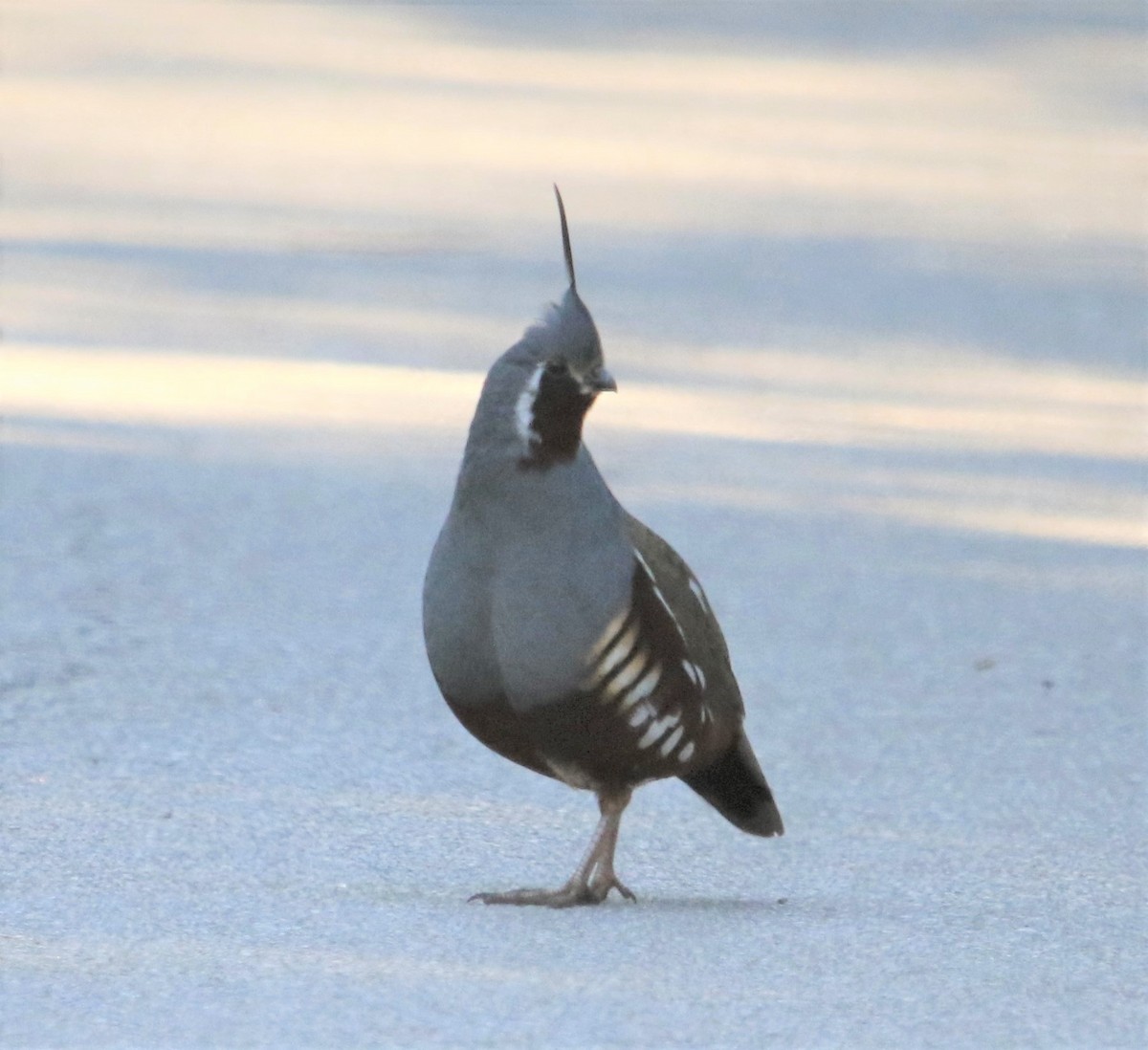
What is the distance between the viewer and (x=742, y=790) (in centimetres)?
484

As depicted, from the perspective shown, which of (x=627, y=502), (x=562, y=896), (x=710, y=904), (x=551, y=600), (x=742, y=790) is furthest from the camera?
(x=627, y=502)

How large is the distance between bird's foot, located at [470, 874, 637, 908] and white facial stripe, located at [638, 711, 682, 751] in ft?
0.88

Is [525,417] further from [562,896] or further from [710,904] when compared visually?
[710,904]

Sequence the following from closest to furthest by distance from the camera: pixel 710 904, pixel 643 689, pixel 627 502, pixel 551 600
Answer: pixel 551 600, pixel 643 689, pixel 710 904, pixel 627 502

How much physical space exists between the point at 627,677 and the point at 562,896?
414mm

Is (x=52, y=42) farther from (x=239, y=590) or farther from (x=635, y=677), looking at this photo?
(x=635, y=677)

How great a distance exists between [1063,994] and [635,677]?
840 millimetres

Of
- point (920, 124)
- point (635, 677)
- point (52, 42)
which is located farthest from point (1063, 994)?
point (52, 42)

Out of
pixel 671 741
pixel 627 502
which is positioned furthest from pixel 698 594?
pixel 627 502

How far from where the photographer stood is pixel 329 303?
34.1 feet

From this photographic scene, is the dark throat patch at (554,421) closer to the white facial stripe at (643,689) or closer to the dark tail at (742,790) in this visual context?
the white facial stripe at (643,689)

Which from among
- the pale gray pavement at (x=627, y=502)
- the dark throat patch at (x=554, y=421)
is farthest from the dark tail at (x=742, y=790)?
the dark throat patch at (x=554, y=421)

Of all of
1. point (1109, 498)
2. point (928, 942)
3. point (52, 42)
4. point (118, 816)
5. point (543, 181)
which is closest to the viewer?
point (928, 942)

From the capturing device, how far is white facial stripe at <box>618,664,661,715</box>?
4.39m
